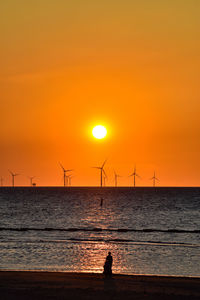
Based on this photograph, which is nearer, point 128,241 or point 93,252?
point 93,252

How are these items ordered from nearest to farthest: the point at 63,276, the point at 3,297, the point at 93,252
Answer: the point at 3,297 → the point at 63,276 → the point at 93,252

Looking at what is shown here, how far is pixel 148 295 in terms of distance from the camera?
30.7 m

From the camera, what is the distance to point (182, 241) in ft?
245

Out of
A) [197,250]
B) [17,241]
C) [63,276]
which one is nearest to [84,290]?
[63,276]

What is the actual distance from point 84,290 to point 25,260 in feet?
63.6

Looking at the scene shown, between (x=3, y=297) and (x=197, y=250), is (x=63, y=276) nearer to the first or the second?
(x=3, y=297)

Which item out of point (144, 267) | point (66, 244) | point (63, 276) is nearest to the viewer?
point (63, 276)

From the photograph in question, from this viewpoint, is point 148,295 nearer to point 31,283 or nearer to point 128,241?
point 31,283

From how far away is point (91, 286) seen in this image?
33.3m

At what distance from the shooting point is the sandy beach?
3030 centimetres

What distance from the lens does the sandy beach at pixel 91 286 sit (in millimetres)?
30297

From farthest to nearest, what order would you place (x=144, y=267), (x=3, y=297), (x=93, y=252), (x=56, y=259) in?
(x=93, y=252) → (x=56, y=259) → (x=144, y=267) → (x=3, y=297)

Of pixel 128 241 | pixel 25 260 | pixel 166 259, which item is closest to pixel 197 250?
pixel 166 259

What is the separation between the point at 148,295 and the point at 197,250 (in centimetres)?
3191
